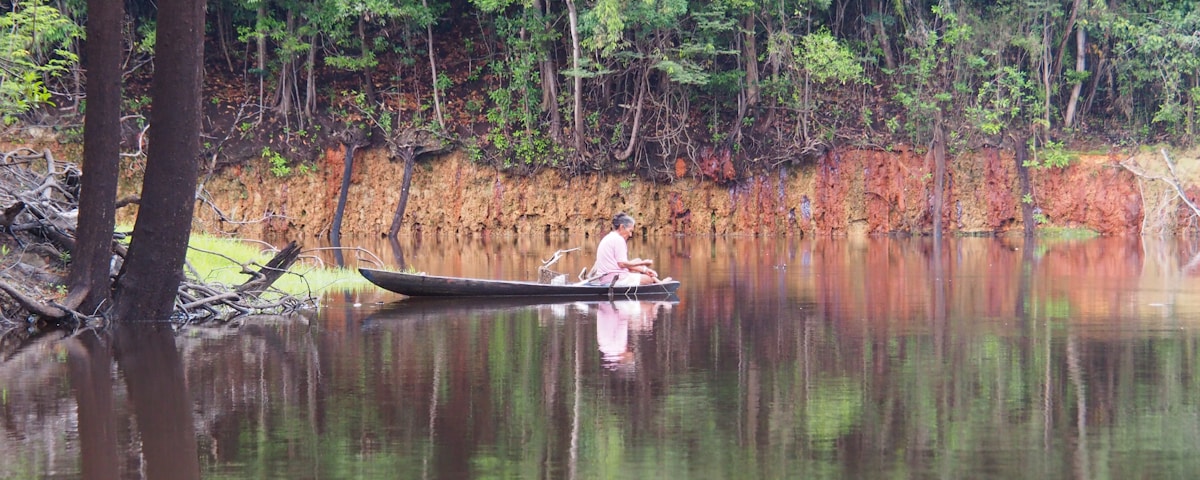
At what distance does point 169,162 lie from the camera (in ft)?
50.0

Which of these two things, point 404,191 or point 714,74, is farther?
point 714,74

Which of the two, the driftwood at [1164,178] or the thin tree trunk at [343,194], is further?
the driftwood at [1164,178]

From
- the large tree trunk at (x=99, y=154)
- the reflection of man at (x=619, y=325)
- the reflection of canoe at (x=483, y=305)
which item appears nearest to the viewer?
the reflection of man at (x=619, y=325)

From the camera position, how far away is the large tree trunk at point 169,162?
14.9 metres

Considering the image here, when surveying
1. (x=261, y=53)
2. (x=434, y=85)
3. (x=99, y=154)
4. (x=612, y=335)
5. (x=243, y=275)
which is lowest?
(x=612, y=335)

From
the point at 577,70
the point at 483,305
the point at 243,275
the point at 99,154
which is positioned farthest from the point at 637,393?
the point at 577,70

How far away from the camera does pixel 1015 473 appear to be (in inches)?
307

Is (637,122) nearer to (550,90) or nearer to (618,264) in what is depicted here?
(550,90)

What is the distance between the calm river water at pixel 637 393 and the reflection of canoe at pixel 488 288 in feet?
1.32

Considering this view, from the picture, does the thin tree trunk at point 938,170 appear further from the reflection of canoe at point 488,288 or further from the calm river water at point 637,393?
the reflection of canoe at point 488,288

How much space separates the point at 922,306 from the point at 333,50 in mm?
31134

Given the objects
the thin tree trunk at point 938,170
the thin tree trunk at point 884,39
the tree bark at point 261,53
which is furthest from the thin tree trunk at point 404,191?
the thin tree trunk at point 884,39

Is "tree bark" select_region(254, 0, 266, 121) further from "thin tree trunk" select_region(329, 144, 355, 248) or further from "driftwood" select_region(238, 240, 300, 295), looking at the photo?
"driftwood" select_region(238, 240, 300, 295)

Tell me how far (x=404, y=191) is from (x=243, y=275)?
21059mm
